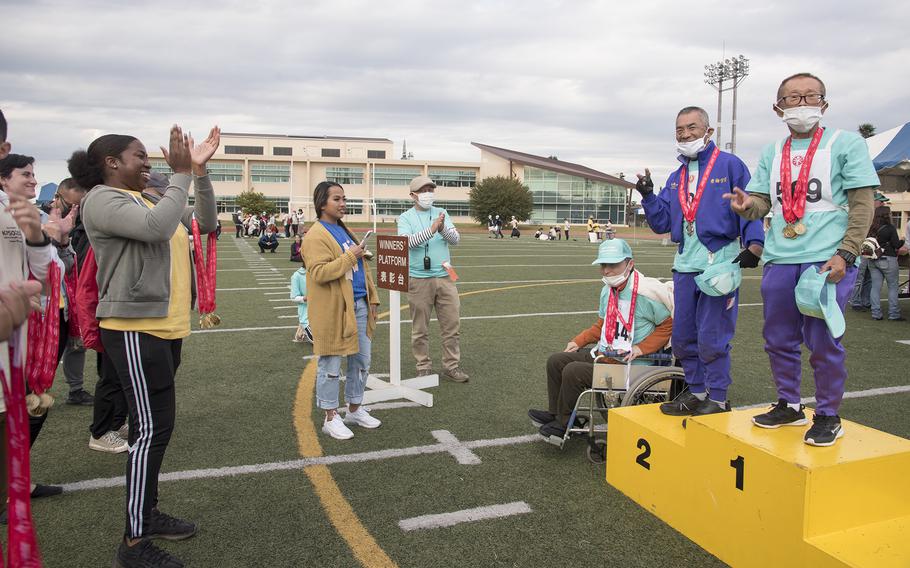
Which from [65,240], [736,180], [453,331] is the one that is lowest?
[453,331]

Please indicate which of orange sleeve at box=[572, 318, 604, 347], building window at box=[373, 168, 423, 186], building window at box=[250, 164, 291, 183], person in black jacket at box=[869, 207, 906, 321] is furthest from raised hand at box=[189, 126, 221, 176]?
building window at box=[250, 164, 291, 183]

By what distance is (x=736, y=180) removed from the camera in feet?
13.3

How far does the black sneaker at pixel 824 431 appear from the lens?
3.15m

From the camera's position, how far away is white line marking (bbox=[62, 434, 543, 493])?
4.14 m

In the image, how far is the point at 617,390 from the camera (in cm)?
450

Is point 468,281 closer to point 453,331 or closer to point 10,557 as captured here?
point 453,331

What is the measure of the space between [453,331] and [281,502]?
10.9 ft

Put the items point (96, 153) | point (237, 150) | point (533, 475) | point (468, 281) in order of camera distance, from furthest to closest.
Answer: point (237, 150) < point (468, 281) < point (533, 475) < point (96, 153)

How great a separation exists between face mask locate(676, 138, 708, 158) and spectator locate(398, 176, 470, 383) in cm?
306

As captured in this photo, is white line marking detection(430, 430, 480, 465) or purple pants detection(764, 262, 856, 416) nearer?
purple pants detection(764, 262, 856, 416)

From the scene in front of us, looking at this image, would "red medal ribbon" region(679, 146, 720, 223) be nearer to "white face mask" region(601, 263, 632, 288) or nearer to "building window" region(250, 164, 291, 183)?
"white face mask" region(601, 263, 632, 288)

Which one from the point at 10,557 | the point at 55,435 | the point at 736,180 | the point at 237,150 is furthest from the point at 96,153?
the point at 237,150

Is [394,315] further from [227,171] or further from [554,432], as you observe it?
[227,171]

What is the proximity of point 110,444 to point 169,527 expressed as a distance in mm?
1689
